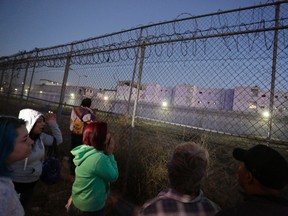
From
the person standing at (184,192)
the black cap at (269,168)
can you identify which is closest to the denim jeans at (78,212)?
the person standing at (184,192)

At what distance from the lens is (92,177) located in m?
2.68

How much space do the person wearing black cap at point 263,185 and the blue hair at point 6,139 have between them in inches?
61.2

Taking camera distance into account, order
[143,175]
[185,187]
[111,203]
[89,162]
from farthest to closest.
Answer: [143,175] < [111,203] < [89,162] < [185,187]

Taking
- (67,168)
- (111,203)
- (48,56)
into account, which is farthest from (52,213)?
(48,56)

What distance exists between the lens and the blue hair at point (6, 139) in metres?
1.60

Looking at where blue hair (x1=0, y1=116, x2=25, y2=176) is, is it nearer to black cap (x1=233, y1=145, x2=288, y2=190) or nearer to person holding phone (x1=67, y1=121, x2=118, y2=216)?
person holding phone (x1=67, y1=121, x2=118, y2=216)

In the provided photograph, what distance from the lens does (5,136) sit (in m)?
1.70

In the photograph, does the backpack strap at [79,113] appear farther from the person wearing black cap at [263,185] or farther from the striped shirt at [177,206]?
the person wearing black cap at [263,185]

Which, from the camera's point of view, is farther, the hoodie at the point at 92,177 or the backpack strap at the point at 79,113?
the backpack strap at the point at 79,113

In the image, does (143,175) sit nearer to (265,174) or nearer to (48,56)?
(265,174)

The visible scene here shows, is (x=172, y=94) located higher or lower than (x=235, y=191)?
higher

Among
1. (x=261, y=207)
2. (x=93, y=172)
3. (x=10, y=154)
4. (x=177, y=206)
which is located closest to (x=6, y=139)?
(x=10, y=154)

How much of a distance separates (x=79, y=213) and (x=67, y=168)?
147 inches

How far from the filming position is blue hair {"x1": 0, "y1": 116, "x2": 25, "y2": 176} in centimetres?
160
